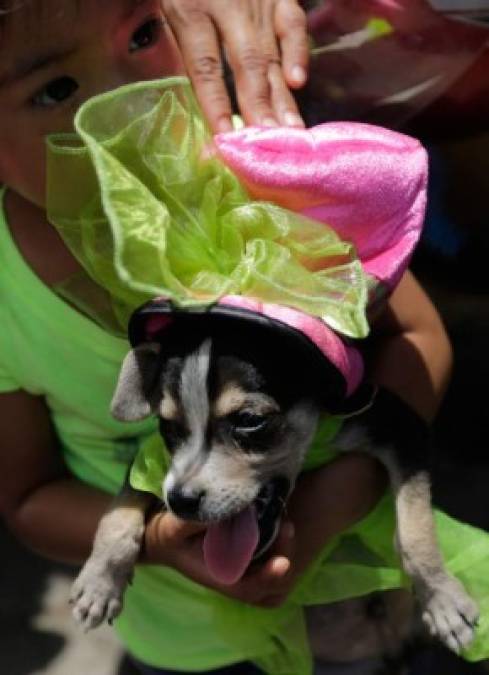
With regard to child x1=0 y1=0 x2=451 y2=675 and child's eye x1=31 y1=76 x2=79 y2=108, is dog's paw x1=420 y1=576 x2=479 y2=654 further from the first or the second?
child's eye x1=31 y1=76 x2=79 y2=108

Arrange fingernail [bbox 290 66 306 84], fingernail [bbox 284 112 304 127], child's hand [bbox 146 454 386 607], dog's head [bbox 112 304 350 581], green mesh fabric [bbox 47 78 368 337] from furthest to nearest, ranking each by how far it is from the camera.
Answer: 1. fingernail [bbox 290 66 306 84]
2. fingernail [bbox 284 112 304 127]
3. child's hand [bbox 146 454 386 607]
4. dog's head [bbox 112 304 350 581]
5. green mesh fabric [bbox 47 78 368 337]

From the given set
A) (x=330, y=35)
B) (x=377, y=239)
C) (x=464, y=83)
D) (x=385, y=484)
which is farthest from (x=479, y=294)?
(x=377, y=239)

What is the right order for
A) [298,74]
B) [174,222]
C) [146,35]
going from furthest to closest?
1. [298,74]
2. [146,35]
3. [174,222]

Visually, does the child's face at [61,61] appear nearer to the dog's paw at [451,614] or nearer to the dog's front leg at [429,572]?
the dog's front leg at [429,572]

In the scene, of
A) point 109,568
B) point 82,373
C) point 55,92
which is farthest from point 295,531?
point 55,92

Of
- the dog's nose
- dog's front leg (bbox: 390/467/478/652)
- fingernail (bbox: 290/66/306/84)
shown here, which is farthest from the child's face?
dog's front leg (bbox: 390/467/478/652)

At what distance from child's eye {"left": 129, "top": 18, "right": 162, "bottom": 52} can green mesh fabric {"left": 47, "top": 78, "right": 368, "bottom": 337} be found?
0.11m

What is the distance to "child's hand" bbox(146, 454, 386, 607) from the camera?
1346mm

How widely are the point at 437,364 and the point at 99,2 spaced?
700 millimetres

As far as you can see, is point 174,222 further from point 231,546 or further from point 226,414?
point 231,546

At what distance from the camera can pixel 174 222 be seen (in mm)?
1210

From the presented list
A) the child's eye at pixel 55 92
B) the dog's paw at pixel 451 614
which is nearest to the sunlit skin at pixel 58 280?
the child's eye at pixel 55 92

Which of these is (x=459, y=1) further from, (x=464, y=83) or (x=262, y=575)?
(x=262, y=575)

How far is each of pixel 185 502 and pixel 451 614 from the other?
0.38 metres
